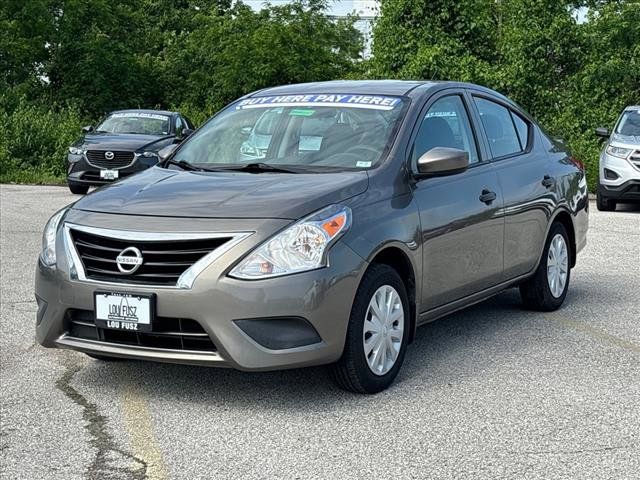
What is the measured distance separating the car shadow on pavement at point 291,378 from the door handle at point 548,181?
119 cm

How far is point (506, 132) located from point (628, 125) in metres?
11.1

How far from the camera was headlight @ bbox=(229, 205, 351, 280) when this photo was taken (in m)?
5.27

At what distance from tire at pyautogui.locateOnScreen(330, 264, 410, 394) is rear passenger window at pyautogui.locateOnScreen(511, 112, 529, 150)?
7.84ft

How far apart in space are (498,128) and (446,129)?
865 mm

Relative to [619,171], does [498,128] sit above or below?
above

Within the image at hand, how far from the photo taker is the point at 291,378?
6117mm

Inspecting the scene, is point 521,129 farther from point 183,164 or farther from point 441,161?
point 183,164

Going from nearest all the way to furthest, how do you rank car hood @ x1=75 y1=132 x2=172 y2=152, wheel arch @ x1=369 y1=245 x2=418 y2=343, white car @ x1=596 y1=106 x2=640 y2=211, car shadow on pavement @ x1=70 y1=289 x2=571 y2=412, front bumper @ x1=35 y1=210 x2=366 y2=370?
1. front bumper @ x1=35 y1=210 x2=366 y2=370
2. car shadow on pavement @ x1=70 y1=289 x2=571 y2=412
3. wheel arch @ x1=369 y1=245 x2=418 y2=343
4. white car @ x1=596 y1=106 x2=640 y2=211
5. car hood @ x1=75 y1=132 x2=172 y2=152

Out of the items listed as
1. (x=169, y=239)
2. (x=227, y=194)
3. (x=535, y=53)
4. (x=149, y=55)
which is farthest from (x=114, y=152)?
(x=149, y=55)

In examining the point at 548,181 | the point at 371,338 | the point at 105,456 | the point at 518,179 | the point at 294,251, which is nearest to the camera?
the point at 105,456

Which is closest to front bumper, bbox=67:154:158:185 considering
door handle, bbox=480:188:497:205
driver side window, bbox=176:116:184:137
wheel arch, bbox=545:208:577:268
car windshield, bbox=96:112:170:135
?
car windshield, bbox=96:112:170:135

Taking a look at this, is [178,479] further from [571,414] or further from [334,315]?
[571,414]

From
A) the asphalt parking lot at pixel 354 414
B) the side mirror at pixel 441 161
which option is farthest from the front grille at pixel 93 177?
the side mirror at pixel 441 161

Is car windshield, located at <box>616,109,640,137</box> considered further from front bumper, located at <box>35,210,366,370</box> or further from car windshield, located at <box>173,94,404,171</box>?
front bumper, located at <box>35,210,366,370</box>
